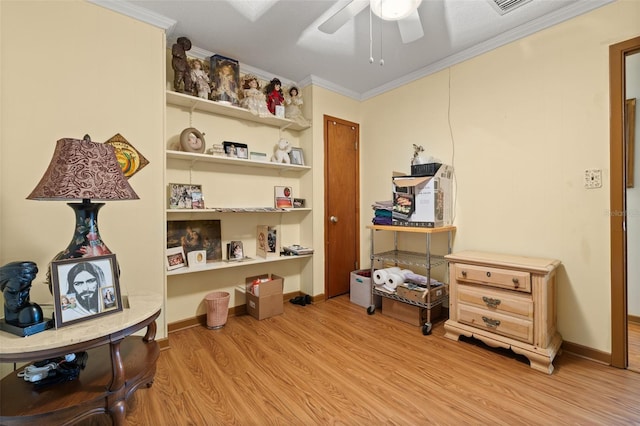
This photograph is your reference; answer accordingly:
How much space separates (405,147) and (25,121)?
3.07 meters

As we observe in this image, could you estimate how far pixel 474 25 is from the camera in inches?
87.9

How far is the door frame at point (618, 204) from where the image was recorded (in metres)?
1.85

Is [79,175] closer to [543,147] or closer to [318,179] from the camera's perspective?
[318,179]

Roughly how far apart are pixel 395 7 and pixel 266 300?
2492mm

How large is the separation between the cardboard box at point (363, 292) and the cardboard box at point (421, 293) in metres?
0.38

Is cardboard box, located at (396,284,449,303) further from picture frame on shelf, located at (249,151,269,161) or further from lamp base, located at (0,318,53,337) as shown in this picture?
lamp base, located at (0,318,53,337)

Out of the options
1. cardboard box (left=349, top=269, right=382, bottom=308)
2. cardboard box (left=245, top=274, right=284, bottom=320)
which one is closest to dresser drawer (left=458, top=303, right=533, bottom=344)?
cardboard box (left=349, top=269, right=382, bottom=308)

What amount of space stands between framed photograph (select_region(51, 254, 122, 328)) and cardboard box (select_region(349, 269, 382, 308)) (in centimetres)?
225

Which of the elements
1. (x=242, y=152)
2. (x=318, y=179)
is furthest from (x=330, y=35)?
(x=318, y=179)

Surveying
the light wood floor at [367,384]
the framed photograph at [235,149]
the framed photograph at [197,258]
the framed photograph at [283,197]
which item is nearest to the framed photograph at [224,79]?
the framed photograph at [235,149]

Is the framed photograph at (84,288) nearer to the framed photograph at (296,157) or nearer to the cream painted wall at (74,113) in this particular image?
the cream painted wall at (74,113)

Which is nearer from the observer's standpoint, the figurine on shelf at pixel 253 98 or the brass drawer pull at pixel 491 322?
the brass drawer pull at pixel 491 322

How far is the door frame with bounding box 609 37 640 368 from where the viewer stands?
6.08 feet

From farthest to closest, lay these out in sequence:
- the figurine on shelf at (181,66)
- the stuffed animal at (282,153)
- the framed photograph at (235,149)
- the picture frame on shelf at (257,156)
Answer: the stuffed animal at (282,153)
the picture frame on shelf at (257,156)
the framed photograph at (235,149)
the figurine on shelf at (181,66)
